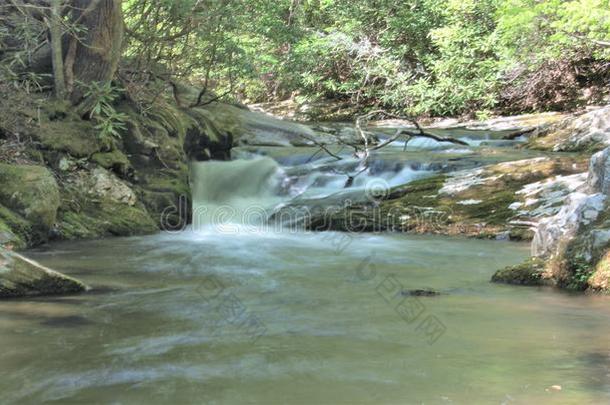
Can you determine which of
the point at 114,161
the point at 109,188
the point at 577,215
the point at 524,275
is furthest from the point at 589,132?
the point at 109,188

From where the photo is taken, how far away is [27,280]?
4.76m

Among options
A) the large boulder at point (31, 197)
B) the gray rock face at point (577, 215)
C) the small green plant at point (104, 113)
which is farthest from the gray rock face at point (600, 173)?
the small green plant at point (104, 113)

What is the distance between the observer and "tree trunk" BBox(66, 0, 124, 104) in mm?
9578

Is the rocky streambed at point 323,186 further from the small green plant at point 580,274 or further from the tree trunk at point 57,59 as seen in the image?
the tree trunk at point 57,59

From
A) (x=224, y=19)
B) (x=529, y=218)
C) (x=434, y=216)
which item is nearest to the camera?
(x=529, y=218)

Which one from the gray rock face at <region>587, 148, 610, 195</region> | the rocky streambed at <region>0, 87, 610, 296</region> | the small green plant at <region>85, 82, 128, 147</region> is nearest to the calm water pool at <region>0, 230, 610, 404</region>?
the rocky streambed at <region>0, 87, 610, 296</region>

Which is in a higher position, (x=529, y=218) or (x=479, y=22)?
(x=479, y=22)

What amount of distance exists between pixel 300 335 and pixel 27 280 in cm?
229

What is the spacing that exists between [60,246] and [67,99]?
10.4ft

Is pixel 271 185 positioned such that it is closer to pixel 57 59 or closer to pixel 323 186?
pixel 323 186

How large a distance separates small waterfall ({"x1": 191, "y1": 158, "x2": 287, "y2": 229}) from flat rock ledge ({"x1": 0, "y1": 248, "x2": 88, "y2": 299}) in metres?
5.01

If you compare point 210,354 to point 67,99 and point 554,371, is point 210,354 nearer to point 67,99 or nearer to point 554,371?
point 554,371

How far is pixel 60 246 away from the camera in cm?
739

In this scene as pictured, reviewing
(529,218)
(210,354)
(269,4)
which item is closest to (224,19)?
(269,4)
